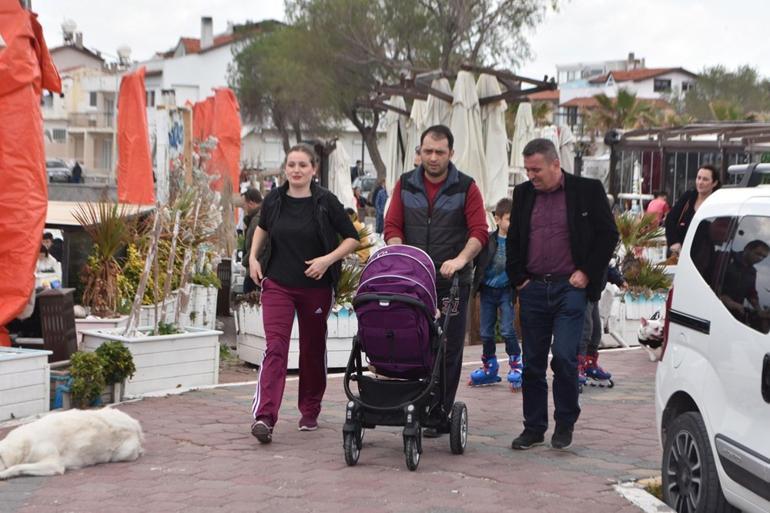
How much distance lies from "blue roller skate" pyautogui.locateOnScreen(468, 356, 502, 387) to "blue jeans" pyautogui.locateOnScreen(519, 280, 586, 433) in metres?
2.53

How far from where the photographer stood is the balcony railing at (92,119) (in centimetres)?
10269

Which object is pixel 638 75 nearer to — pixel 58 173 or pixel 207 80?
pixel 207 80

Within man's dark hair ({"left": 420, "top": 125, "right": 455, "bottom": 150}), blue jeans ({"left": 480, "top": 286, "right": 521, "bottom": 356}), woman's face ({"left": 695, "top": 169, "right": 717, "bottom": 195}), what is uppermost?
man's dark hair ({"left": 420, "top": 125, "right": 455, "bottom": 150})

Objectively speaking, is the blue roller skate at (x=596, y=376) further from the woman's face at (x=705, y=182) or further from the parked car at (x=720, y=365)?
the parked car at (x=720, y=365)

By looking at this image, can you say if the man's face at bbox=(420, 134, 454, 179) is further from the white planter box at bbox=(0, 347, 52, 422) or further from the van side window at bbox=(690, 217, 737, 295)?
the white planter box at bbox=(0, 347, 52, 422)

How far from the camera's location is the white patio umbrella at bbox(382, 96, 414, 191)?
66.5 feet

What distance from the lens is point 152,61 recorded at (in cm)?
10350

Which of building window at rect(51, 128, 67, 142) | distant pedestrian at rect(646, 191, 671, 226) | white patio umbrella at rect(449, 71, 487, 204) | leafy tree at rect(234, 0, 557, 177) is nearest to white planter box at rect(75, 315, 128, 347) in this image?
white patio umbrella at rect(449, 71, 487, 204)

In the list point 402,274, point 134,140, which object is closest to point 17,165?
point 402,274

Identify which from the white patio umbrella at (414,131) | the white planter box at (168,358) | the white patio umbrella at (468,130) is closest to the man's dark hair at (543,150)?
the white planter box at (168,358)

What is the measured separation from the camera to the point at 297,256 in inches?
310

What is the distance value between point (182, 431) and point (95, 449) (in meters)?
1.10

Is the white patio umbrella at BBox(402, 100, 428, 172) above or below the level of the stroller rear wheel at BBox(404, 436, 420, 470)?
above

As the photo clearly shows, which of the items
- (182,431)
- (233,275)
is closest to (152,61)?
(233,275)
